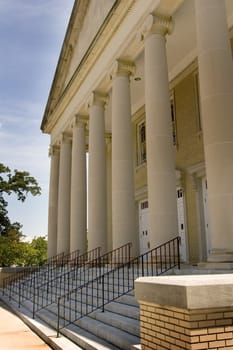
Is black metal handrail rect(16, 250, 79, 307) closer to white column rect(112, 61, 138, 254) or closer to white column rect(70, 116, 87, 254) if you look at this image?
white column rect(70, 116, 87, 254)

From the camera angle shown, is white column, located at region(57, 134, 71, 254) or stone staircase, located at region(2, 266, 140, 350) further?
white column, located at region(57, 134, 71, 254)

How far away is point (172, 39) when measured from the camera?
51.2 feet

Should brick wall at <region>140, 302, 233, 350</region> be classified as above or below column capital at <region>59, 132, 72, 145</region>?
below

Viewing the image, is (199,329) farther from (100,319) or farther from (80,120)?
(80,120)

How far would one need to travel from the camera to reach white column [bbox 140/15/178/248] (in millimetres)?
11391

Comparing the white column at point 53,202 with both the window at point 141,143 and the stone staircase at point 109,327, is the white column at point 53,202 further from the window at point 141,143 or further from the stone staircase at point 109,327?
the stone staircase at point 109,327

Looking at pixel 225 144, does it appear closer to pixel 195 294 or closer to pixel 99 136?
pixel 195 294

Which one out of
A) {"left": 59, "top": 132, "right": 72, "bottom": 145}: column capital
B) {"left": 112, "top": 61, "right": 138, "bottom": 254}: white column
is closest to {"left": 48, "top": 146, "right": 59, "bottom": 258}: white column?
{"left": 59, "top": 132, "right": 72, "bottom": 145}: column capital

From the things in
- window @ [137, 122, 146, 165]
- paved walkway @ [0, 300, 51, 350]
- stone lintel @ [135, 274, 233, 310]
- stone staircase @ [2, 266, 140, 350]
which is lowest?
paved walkway @ [0, 300, 51, 350]

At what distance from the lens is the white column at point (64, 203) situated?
75.1 feet

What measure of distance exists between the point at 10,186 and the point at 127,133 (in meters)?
28.3

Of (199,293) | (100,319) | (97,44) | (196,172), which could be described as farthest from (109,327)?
(97,44)

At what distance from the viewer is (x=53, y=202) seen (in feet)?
85.4

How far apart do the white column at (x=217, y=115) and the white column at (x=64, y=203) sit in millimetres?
14749
